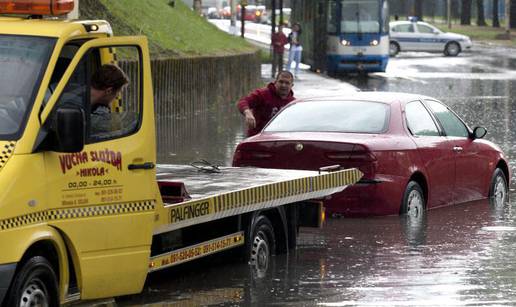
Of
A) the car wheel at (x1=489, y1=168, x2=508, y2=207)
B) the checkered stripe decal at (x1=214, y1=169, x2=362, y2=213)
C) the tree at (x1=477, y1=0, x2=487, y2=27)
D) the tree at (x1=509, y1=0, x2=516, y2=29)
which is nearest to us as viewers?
the checkered stripe decal at (x1=214, y1=169, x2=362, y2=213)

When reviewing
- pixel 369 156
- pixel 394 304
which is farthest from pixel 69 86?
pixel 369 156

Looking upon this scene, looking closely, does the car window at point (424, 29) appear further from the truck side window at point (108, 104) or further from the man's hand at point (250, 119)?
the truck side window at point (108, 104)

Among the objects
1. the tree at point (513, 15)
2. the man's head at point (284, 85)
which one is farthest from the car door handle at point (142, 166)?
the tree at point (513, 15)

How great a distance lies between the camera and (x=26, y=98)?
847 cm

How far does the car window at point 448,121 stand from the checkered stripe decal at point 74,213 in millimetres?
7208

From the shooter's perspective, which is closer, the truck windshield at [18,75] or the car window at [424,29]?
the truck windshield at [18,75]

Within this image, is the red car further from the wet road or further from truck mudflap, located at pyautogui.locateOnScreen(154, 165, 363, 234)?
truck mudflap, located at pyautogui.locateOnScreen(154, 165, 363, 234)

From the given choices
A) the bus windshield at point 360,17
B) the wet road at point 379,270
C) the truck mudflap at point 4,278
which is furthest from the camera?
the bus windshield at point 360,17

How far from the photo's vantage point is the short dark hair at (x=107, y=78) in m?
9.11

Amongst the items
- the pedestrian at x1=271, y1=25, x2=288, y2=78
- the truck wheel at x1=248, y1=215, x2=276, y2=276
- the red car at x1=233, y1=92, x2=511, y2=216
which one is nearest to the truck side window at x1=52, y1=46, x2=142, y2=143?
the truck wheel at x1=248, y1=215, x2=276, y2=276

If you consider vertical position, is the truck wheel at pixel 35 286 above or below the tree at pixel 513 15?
above

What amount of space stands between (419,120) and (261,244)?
173 inches

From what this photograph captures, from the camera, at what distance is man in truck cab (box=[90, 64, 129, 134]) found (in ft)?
29.7

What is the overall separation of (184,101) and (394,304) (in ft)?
65.9
